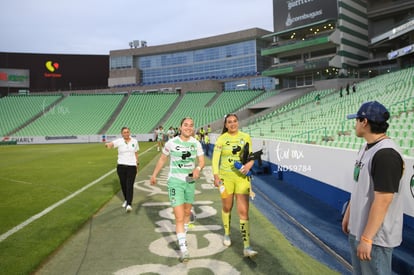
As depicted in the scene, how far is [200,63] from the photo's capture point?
64812mm

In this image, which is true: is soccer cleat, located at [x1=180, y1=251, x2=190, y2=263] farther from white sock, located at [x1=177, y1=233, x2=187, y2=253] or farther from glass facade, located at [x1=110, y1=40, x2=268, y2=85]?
glass facade, located at [x1=110, y1=40, x2=268, y2=85]

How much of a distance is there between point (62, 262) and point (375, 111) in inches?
177

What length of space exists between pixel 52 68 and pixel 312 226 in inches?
2684

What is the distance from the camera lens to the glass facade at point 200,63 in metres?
59.5

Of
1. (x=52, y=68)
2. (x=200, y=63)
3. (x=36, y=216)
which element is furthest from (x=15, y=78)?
(x=36, y=216)

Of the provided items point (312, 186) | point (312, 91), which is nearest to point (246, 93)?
point (312, 91)

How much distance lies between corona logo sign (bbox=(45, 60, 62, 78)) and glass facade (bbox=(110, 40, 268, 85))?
1101 centimetres

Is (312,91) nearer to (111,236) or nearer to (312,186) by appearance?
(312,186)

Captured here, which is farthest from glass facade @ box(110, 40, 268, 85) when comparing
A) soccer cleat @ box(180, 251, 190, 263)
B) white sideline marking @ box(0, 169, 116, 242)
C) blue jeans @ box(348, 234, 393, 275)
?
blue jeans @ box(348, 234, 393, 275)

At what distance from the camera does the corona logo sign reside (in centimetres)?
6297

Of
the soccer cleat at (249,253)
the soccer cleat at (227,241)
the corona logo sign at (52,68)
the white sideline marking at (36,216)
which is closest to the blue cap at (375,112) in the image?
the soccer cleat at (249,253)

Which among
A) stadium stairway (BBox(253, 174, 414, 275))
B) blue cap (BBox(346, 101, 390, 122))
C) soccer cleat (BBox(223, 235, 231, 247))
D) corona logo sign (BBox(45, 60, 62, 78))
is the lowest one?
stadium stairway (BBox(253, 174, 414, 275))

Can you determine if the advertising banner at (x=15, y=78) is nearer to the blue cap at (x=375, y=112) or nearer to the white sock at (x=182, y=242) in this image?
the white sock at (x=182, y=242)

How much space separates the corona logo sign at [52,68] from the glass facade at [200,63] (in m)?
11.0
